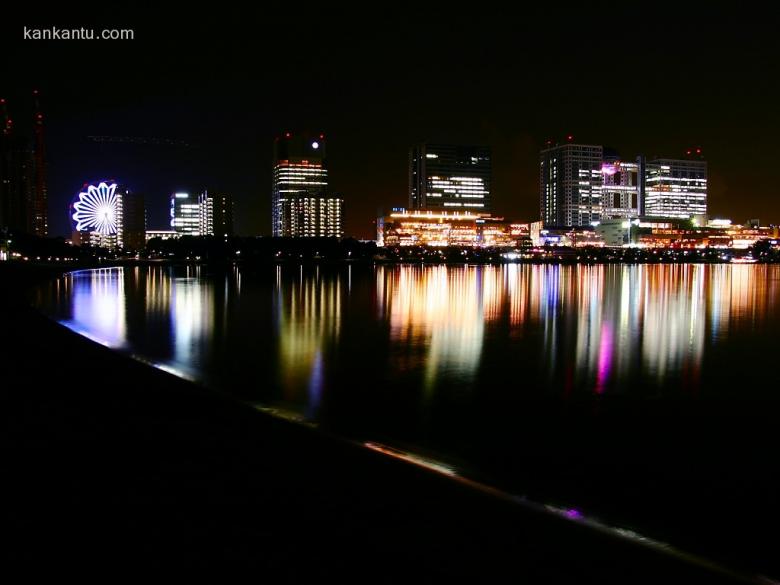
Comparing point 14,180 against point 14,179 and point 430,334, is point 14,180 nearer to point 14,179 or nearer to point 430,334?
point 14,179

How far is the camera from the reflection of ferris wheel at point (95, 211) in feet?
301

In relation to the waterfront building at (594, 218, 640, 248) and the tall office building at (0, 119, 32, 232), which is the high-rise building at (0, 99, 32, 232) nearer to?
the tall office building at (0, 119, 32, 232)

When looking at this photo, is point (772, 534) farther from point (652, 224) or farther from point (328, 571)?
point (652, 224)

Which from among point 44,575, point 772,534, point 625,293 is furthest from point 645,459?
point 625,293

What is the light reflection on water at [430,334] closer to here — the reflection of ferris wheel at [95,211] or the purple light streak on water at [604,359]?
the purple light streak on water at [604,359]

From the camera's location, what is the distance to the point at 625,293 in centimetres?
4025

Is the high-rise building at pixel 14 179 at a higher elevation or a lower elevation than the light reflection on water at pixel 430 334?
higher

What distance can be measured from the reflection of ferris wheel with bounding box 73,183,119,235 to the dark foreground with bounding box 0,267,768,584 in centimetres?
9082

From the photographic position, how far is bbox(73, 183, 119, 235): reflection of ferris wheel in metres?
91.9

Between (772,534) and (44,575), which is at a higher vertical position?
(44,575)

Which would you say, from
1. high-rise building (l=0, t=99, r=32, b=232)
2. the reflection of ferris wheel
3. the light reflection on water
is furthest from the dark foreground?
high-rise building (l=0, t=99, r=32, b=232)

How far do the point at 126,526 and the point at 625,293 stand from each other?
38.6 m

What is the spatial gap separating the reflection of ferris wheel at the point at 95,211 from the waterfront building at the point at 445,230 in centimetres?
9164

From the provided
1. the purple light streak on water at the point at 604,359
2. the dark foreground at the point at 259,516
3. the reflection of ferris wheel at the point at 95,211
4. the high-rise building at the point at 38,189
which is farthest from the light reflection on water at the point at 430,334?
the high-rise building at the point at 38,189
